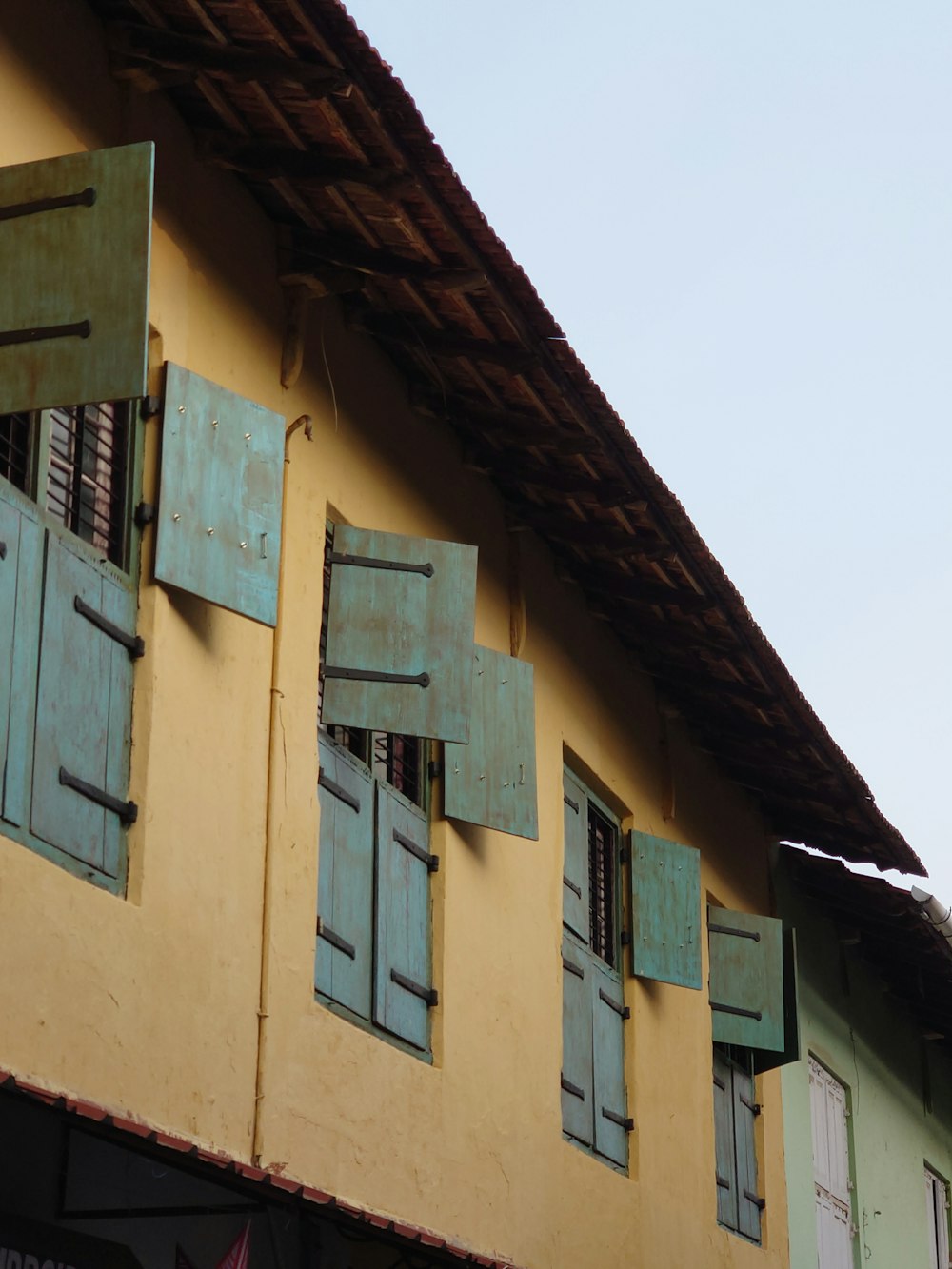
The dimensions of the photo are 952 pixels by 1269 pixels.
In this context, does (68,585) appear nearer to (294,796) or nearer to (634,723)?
(294,796)

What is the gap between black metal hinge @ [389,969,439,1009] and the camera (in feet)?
30.7

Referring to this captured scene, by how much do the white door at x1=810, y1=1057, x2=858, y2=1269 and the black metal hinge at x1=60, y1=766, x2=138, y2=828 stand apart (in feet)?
31.6

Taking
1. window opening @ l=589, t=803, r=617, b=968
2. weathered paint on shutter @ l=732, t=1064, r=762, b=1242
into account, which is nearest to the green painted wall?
weathered paint on shutter @ l=732, t=1064, r=762, b=1242

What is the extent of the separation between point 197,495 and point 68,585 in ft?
2.88

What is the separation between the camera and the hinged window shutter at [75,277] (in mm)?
6461

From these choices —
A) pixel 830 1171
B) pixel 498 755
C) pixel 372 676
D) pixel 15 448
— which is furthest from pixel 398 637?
pixel 830 1171

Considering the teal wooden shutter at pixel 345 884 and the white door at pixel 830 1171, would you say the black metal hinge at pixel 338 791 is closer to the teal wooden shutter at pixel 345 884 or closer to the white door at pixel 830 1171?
the teal wooden shutter at pixel 345 884

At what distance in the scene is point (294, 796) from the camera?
8617mm

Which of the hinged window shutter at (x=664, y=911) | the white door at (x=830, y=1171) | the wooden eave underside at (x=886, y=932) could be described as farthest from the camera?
the wooden eave underside at (x=886, y=932)

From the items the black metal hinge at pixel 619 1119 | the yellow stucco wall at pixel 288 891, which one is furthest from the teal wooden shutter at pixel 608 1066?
the yellow stucco wall at pixel 288 891

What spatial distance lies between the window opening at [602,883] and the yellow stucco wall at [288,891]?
31cm

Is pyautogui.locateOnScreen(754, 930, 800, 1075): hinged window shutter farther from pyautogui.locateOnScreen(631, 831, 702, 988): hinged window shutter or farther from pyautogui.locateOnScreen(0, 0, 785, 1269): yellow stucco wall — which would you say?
pyautogui.locateOnScreen(0, 0, 785, 1269): yellow stucco wall

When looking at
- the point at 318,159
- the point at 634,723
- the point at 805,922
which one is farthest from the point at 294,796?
the point at 805,922

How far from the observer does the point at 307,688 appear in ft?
29.1
